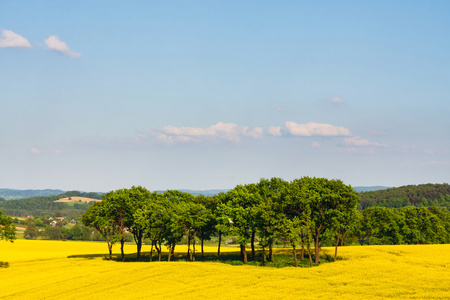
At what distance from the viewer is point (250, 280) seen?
5619cm

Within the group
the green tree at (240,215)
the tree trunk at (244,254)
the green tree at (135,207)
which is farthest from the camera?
the green tree at (135,207)

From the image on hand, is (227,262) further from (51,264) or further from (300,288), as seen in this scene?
Result: (51,264)

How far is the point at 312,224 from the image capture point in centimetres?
6988

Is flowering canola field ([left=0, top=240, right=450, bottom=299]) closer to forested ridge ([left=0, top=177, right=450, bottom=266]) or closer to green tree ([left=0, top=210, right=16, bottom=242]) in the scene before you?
green tree ([left=0, top=210, right=16, bottom=242])

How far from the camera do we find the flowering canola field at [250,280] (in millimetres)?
47531

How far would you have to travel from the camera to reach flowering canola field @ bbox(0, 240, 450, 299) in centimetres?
4753

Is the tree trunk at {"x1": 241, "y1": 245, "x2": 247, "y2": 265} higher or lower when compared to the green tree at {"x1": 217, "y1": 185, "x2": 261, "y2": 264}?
lower

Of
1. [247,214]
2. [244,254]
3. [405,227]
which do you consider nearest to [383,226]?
[405,227]

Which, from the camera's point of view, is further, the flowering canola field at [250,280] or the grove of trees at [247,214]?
the grove of trees at [247,214]

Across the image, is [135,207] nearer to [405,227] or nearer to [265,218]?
[265,218]

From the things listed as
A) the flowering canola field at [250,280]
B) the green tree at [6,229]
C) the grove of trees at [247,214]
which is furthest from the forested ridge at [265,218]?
the green tree at [6,229]

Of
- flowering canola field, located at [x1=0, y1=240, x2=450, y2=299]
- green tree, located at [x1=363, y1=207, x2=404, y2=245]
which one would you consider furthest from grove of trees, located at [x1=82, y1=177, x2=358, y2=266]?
green tree, located at [x1=363, y1=207, x2=404, y2=245]

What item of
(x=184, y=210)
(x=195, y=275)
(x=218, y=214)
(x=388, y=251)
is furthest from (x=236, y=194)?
(x=388, y=251)

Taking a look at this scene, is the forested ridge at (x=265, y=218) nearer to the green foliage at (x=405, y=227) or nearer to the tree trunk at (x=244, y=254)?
the green foliage at (x=405, y=227)
